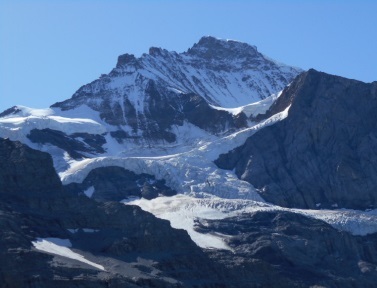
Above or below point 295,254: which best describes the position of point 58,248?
above

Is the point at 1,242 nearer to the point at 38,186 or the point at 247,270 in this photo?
the point at 38,186

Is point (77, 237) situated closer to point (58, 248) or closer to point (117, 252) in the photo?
point (117, 252)

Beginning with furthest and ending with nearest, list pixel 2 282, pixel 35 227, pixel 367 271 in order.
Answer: pixel 367 271 → pixel 35 227 → pixel 2 282

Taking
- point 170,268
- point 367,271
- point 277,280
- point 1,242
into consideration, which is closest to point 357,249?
point 367,271

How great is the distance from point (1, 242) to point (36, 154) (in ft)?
111

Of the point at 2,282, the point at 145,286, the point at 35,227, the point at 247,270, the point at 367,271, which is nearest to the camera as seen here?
the point at 2,282

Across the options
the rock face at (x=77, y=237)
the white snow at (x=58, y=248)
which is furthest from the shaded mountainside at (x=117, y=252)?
the white snow at (x=58, y=248)

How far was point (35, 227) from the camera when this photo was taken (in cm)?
14775

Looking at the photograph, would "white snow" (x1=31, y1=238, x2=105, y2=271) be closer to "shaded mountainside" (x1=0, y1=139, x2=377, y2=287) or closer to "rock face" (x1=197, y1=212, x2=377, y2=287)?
"shaded mountainside" (x1=0, y1=139, x2=377, y2=287)

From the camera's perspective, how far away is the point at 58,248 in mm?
144875

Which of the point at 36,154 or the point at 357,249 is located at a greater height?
the point at 36,154

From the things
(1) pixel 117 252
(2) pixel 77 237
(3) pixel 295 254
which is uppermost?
(2) pixel 77 237

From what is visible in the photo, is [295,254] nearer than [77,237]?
No

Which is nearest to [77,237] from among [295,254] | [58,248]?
[58,248]
